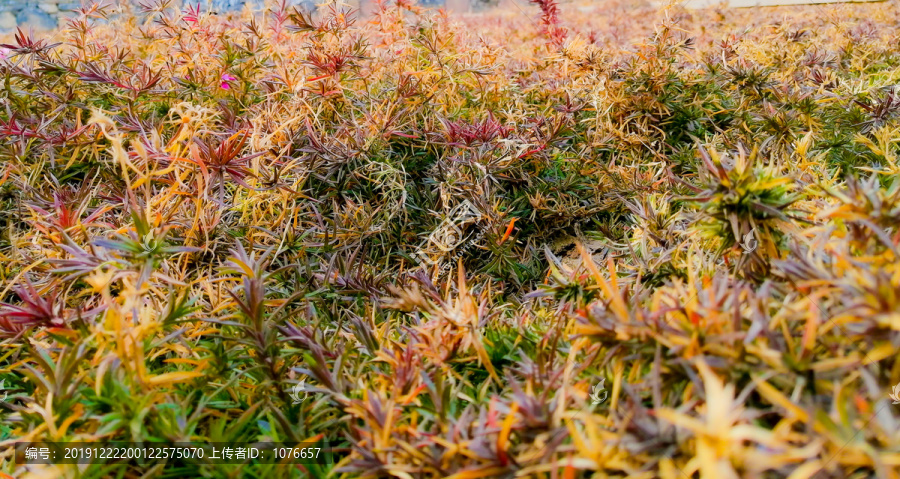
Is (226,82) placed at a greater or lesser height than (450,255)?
greater

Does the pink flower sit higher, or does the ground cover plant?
the pink flower

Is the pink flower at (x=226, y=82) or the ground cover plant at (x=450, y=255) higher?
the pink flower at (x=226, y=82)

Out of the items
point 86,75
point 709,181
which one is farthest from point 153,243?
point 86,75

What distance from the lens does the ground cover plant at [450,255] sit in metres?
0.54

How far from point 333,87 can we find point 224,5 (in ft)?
17.0

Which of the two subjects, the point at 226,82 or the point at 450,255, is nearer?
the point at 450,255

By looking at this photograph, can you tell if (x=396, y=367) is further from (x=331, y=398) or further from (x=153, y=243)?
(x=153, y=243)

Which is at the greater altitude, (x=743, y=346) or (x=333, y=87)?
(x=333, y=87)

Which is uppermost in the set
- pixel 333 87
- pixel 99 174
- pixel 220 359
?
pixel 333 87

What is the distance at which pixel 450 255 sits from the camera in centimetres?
149

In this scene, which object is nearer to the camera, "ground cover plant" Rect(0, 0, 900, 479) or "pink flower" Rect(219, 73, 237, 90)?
"ground cover plant" Rect(0, 0, 900, 479)

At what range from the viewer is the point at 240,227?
1.45 m

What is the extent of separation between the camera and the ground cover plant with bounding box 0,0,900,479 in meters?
0.54

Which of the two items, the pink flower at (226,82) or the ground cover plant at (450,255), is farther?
the pink flower at (226,82)
